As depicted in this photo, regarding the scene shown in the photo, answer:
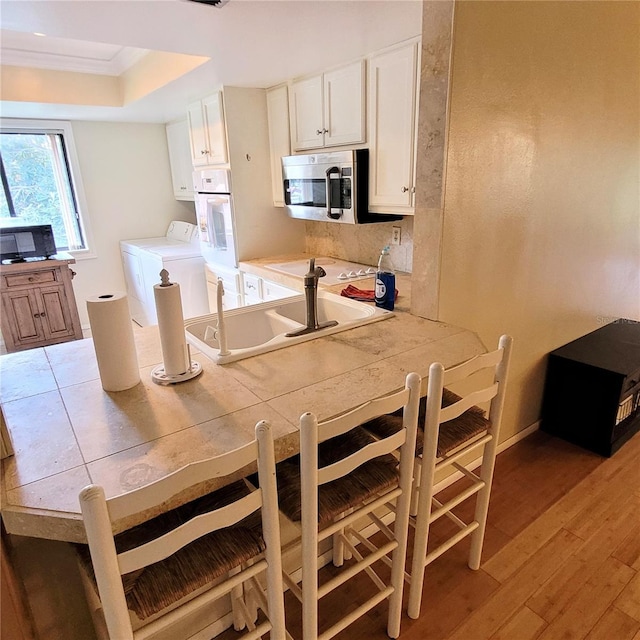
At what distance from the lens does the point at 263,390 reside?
1.33 m

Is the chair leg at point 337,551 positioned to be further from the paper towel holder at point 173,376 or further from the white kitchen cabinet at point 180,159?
the white kitchen cabinet at point 180,159

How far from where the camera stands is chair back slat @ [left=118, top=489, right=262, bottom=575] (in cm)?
85

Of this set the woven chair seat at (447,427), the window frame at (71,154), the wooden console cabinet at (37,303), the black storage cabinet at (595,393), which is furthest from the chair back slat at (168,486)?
the window frame at (71,154)

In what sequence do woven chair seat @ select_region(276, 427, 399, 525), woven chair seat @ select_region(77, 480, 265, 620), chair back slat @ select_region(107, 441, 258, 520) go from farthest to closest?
woven chair seat @ select_region(276, 427, 399, 525) < woven chair seat @ select_region(77, 480, 265, 620) < chair back slat @ select_region(107, 441, 258, 520)

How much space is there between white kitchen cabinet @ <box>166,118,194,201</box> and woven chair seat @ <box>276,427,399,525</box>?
3.78 meters

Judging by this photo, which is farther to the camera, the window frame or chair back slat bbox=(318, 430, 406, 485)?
the window frame

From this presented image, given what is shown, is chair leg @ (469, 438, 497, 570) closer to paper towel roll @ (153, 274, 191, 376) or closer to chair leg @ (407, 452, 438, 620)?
chair leg @ (407, 452, 438, 620)

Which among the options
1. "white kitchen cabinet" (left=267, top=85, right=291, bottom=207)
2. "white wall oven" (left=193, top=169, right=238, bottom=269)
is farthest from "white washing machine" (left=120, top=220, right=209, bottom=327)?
"white kitchen cabinet" (left=267, top=85, right=291, bottom=207)

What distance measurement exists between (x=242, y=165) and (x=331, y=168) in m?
0.90

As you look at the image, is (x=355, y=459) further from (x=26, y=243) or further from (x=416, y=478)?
(x=26, y=243)

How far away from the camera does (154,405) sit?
1254mm

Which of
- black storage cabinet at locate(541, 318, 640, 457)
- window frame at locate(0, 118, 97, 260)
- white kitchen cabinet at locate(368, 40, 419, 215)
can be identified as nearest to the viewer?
white kitchen cabinet at locate(368, 40, 419, 215)

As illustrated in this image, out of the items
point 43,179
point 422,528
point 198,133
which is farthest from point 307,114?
point 43,179

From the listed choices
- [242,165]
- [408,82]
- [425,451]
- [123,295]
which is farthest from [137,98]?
[425,451]
